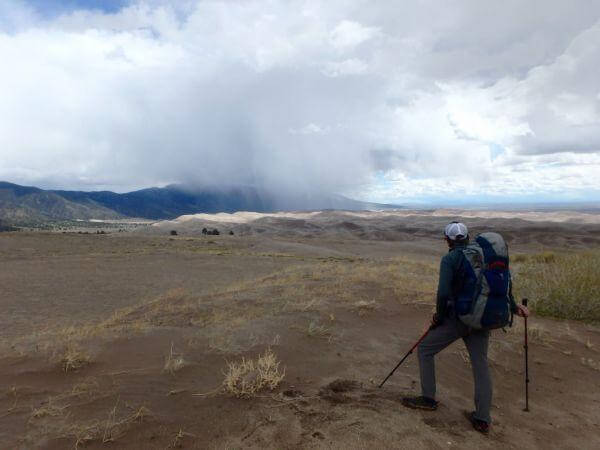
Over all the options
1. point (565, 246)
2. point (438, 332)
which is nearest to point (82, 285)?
point (438, 332)

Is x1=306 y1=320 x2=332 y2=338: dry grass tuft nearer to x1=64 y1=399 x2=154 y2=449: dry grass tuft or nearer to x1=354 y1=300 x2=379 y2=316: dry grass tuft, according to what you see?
x1=354 y1=300 x2=379 y2=316: dry grass tuft

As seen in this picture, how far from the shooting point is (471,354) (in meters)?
4.55

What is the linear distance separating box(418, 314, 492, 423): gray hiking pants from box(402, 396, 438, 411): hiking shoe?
0.05 metres

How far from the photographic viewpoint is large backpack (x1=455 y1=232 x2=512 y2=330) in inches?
165

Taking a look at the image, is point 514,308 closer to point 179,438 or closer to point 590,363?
point 590,363

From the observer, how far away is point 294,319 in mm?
7879

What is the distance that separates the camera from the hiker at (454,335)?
4.35 meters

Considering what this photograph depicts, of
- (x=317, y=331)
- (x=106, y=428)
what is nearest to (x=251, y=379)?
(x=106, y=428)

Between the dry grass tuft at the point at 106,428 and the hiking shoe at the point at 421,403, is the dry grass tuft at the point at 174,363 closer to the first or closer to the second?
the dry grass tuft at the point at 106,428

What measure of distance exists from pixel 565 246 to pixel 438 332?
44097mm

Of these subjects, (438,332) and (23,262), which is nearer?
(438,332)

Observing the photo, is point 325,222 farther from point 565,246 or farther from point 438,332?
point 438,332

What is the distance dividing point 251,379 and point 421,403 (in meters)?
1.88

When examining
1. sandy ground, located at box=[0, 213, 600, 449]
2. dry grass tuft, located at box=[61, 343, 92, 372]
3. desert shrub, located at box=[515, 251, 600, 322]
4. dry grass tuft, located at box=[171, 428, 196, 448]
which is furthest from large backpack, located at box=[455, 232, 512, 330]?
desert shrub, located at box=[515, 251, 600, 322]
